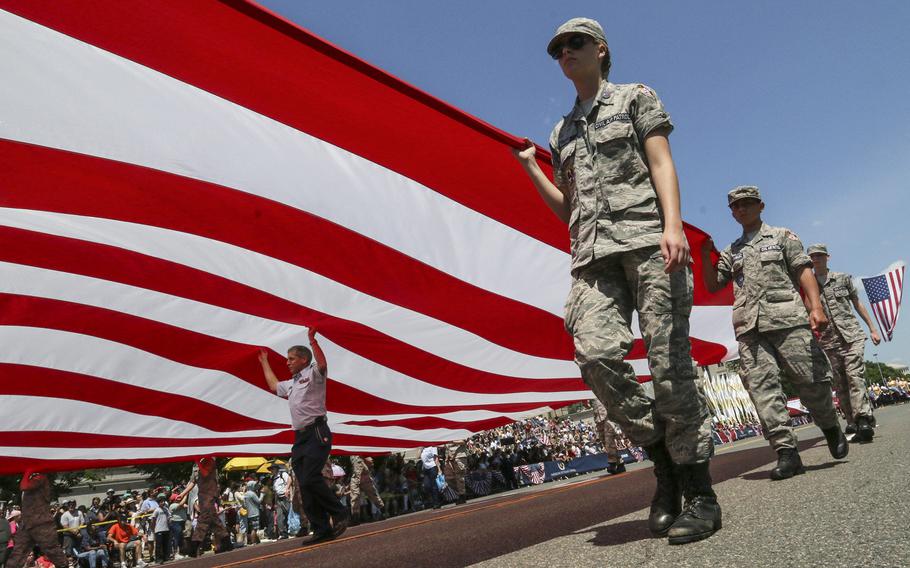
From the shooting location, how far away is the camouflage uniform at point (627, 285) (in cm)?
195

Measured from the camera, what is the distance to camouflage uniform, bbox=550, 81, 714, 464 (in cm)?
195

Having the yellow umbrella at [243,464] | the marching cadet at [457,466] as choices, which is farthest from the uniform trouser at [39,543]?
the yellow umbrella at [243,464]

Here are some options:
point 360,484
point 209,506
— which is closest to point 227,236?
point 209,506

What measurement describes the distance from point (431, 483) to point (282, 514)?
3158 mm

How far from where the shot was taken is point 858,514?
1.66 meters

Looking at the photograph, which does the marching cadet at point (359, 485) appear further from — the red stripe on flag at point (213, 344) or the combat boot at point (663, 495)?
the combat boot at point (663, 495)

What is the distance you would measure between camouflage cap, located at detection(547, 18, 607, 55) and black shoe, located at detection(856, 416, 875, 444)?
4.03 metres

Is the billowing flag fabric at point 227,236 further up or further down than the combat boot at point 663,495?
further up

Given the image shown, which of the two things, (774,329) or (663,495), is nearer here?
(663,495)

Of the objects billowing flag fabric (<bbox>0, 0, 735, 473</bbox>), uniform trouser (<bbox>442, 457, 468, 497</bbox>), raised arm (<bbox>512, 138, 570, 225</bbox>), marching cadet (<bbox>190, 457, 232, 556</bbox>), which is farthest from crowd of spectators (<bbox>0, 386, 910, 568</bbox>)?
raised arm (<bbox>512, 138, 570, 225</bbox>)

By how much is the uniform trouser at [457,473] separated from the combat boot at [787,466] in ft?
28.7

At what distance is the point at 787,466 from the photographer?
10.6 feet

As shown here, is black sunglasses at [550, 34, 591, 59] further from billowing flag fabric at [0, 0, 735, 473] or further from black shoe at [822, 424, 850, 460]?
black shoe at [822, 424, 850, 460]

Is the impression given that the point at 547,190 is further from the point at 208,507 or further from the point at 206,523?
the point at 206,523
